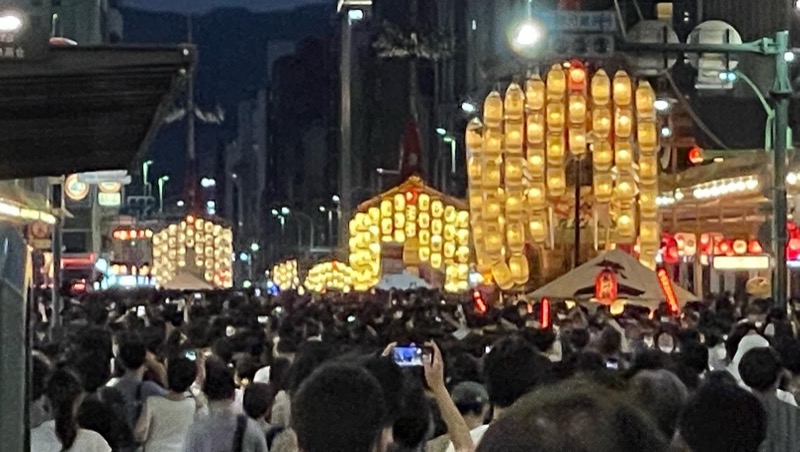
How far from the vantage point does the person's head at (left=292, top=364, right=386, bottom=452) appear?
5.60 m

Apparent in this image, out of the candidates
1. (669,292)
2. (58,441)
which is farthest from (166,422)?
(669,292)

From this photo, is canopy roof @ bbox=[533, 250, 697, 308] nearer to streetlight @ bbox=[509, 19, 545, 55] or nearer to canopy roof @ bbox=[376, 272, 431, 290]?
streetlight @ bbox=[509, 19, 545, 55]

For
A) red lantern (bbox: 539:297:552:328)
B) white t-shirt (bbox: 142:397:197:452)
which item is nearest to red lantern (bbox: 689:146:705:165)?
red lantern (bbox: 539:297:552:328)

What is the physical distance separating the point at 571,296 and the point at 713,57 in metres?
4.26

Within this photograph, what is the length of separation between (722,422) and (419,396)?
2327mm

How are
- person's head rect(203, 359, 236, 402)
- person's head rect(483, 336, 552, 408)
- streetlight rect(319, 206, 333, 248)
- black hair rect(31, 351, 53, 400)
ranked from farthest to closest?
streetlight rect(319, 206, 333, 248)
black hair rect(31, 351, 53, 400)
person's head rect(203, 359, 236, 402)
person's head rect(483, 336, 552, 408)

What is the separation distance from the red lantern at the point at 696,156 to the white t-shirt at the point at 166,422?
124 feet

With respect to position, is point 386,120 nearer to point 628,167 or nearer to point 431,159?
point 431,159

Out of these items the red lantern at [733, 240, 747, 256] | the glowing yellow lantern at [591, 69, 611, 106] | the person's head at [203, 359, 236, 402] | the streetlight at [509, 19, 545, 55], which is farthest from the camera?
the red lantern at [733, 240, 747, 256]

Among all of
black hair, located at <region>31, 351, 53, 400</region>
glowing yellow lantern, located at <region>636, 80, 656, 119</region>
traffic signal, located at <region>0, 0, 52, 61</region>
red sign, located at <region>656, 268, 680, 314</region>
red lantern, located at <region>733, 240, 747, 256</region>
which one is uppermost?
glowing yellow lantern, located at <region>636, 80, 656, 119</region>

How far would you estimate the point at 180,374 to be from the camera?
9914 mm

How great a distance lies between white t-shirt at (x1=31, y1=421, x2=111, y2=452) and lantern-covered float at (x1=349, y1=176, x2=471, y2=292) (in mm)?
38608

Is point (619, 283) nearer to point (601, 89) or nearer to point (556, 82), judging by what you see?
point (601, 89)

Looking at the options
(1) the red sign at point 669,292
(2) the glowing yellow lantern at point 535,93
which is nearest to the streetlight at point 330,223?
(2) the glowing yellow lantern at point 535,93
